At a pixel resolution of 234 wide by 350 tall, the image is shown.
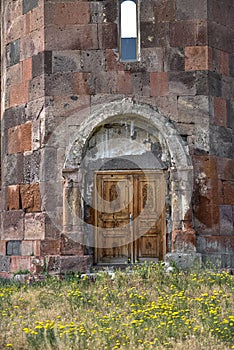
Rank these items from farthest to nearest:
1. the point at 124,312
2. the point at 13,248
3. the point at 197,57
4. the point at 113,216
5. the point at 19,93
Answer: the point at 19,93 → the point at 13,248 → the point at 197,57 → the point at 113,216 → the point at 124,312

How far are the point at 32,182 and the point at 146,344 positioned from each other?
17.2 ft

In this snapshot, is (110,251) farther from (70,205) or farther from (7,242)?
(7,242)

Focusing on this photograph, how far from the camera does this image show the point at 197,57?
996cm

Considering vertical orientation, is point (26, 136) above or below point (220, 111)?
below

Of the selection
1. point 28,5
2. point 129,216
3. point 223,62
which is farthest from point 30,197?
point 223,62

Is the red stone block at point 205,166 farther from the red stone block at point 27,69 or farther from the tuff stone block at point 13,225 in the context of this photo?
the red stone block at point 27,69

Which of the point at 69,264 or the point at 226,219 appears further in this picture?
the point at 226,219

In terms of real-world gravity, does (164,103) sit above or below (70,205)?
above

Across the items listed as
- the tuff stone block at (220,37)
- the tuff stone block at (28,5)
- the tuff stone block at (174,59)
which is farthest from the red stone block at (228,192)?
the tuff stone block at (28,5)

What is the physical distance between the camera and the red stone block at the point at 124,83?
9922 millimetres

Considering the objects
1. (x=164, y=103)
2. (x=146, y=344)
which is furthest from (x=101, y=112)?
(x=146, y=344)

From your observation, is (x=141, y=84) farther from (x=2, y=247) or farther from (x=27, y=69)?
(x=2, y=247)

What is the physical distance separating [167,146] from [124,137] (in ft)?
2.57

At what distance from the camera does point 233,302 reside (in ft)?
22.7
